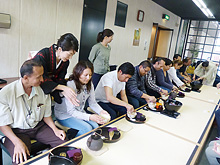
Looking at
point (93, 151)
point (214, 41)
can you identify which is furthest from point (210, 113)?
point (214, 41)

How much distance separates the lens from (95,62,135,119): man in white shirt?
6.97ft

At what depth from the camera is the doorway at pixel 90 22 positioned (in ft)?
12.8

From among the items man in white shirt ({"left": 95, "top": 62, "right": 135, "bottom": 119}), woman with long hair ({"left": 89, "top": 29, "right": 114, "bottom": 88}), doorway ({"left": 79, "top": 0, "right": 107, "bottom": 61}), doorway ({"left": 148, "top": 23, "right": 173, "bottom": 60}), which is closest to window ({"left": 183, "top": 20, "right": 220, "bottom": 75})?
doorway ({"left": 148, "top": 23, "right": 173, "bottom": 60})

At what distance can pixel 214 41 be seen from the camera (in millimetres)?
7738

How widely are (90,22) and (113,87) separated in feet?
7.49

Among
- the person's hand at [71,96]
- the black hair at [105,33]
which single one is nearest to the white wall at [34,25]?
the black hair at [105,33]

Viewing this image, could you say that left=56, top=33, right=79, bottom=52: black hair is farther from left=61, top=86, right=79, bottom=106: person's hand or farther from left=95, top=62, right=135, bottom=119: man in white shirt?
left=95, top=62, right=135, bottom=119: man in white shirt

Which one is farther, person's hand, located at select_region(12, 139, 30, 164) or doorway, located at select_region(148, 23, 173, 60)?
doorway, located at select_region(148, 23, 173, 60)

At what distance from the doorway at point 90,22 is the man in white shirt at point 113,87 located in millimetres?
1871

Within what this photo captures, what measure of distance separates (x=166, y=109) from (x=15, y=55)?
2.34m

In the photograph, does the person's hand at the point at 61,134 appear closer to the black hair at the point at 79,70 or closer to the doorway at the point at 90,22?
the black hair at the point at 79,70

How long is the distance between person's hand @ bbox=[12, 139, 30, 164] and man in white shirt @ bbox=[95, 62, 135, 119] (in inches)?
39.5

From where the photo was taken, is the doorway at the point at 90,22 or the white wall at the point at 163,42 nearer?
the doorway at the point at 90,22

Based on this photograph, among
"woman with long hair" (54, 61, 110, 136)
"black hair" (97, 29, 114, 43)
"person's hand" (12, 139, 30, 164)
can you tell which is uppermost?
"black hair" (97, 29, 114, 43)
